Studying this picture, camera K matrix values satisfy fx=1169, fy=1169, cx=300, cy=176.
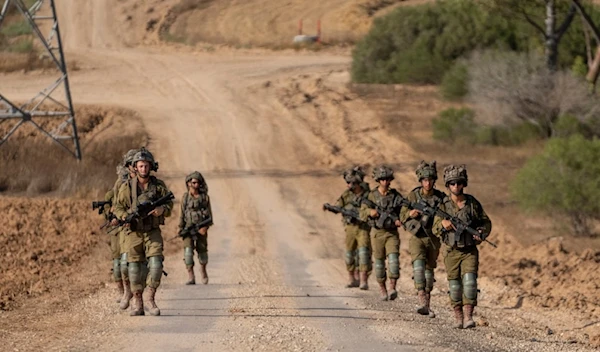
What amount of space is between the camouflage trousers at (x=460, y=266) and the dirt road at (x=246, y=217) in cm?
38

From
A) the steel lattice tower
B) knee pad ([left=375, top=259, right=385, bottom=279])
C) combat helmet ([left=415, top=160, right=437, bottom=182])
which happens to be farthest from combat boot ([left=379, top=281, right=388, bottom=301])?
the steel lattice tower

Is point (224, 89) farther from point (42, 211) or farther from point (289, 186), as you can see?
point (42, 211)

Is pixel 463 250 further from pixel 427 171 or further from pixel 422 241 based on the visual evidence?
pixel 427 171

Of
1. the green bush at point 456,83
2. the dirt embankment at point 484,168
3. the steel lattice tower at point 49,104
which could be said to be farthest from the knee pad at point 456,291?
the green bush at point 456,83

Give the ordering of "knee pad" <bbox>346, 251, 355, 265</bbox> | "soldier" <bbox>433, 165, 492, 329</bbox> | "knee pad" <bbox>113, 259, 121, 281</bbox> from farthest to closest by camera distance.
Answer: "knee pad" <bbox>346, 251, 355, 265</bbox>
"knee pad" <bbox>113, 259, 121, 281</bbox>
"soldier" <bbox>433, 165, 492, 329</bbox>

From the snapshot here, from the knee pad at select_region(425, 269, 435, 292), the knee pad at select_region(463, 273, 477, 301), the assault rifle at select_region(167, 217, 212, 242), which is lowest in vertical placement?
the assault rifle at select_region(167, 217, 212, 242)

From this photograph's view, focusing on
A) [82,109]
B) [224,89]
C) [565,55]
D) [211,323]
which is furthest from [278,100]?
[211,323]

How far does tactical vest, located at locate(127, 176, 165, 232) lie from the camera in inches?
535

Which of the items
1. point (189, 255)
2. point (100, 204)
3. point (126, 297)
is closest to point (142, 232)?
point (100, 204)

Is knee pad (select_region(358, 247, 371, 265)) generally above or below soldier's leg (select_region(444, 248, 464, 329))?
below

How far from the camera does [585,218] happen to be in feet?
79.8

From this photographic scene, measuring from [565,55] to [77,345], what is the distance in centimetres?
2991

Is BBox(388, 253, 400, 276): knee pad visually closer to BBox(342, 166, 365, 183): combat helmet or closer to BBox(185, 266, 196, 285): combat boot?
BBox(342, 166, 365, 183): combat helmet

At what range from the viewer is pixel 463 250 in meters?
13.4
